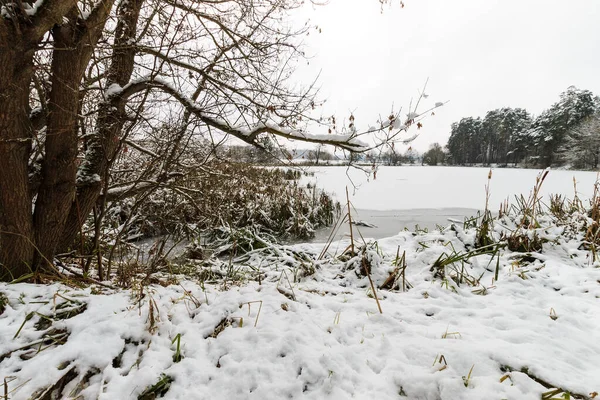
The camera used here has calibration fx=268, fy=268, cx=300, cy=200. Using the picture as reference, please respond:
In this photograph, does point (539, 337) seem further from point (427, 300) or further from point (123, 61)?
point (123, 61)

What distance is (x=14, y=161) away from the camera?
1.85 m

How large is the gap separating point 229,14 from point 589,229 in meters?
4.38

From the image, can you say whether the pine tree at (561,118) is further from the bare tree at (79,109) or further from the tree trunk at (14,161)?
the tree trunk at (14,161)

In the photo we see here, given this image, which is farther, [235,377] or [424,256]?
[424,256]

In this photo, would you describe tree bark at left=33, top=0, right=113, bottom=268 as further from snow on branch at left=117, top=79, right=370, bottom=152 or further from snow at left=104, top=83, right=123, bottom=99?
snow on branch at left=117, top=79, right=370, bottom=152

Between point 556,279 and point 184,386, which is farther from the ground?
point 556,279

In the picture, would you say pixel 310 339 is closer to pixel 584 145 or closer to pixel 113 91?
pixel 113 91

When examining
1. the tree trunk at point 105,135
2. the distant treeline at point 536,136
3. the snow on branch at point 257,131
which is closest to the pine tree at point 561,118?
the distant treeline at point 536,136

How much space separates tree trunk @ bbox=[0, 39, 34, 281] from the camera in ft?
5.58

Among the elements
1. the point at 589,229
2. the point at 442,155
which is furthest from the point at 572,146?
the point at 589,229

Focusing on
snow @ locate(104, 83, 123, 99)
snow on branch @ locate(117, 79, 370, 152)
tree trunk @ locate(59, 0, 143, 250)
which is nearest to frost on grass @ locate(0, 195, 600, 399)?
tree trunk @ locate(59, 0, 143, 250)

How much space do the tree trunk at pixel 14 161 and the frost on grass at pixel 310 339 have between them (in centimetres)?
35

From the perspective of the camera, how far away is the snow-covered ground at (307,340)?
1.16 meters

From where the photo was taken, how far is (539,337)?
144cm
